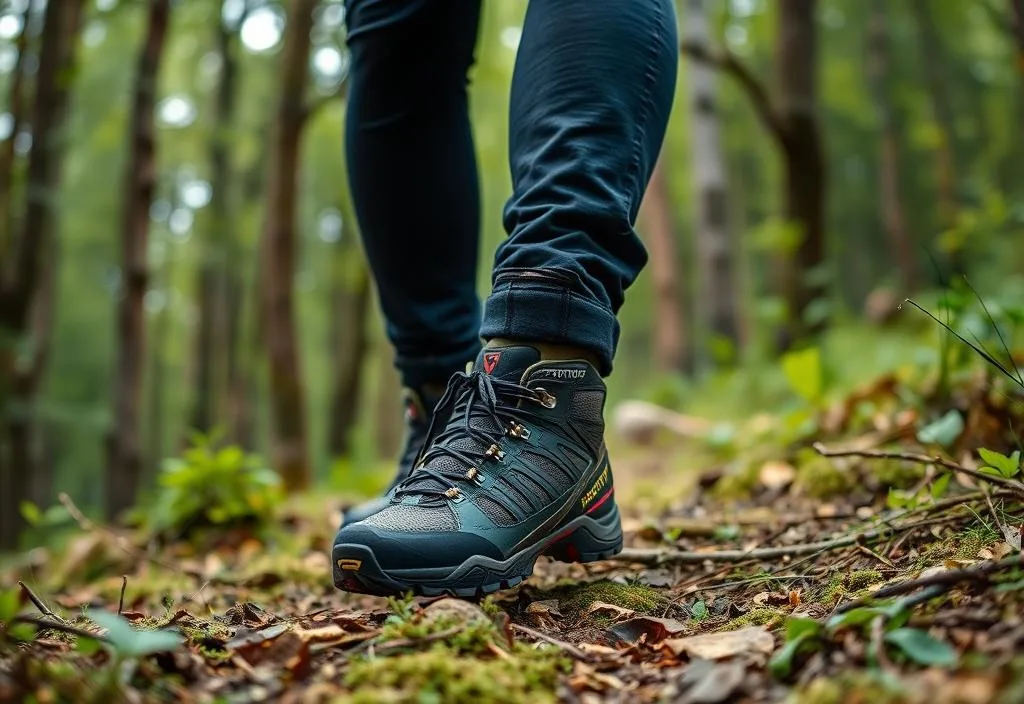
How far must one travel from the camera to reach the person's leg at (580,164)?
1350 mm

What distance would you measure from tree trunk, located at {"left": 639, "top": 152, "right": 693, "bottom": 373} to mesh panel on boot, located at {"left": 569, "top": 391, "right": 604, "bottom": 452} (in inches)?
354

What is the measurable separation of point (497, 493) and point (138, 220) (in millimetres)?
4478

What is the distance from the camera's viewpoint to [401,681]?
0.90 meters

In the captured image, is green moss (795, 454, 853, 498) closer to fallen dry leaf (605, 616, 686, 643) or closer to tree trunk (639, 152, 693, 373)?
fallen dry leaf (605, 616, 686, 643)

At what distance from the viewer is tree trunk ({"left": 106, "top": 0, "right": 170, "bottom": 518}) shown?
Result: 498 centimetres

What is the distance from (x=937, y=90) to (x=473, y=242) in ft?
40.3

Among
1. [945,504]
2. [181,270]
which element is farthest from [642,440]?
[181,270]

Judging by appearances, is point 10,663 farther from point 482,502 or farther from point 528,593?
point 528,593

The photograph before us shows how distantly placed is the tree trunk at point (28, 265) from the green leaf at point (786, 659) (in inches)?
229

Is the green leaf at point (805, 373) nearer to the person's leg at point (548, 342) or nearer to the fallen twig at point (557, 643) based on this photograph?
the person's leg at point (548, 342)

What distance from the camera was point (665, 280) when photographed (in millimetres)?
11055

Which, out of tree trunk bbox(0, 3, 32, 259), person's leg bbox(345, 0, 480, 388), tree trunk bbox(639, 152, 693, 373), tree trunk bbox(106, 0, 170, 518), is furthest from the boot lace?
tree trunk bbox(639, 152, 693, 373)

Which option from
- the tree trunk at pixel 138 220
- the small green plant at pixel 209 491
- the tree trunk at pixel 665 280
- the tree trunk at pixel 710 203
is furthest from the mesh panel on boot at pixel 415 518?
the tree trunk at pixel 665 280

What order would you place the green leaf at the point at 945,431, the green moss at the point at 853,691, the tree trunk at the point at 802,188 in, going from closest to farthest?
the green moss at the point at 853,691 → the green leaf at the point at 945,431 → the tree trunk at the point at 802,188
